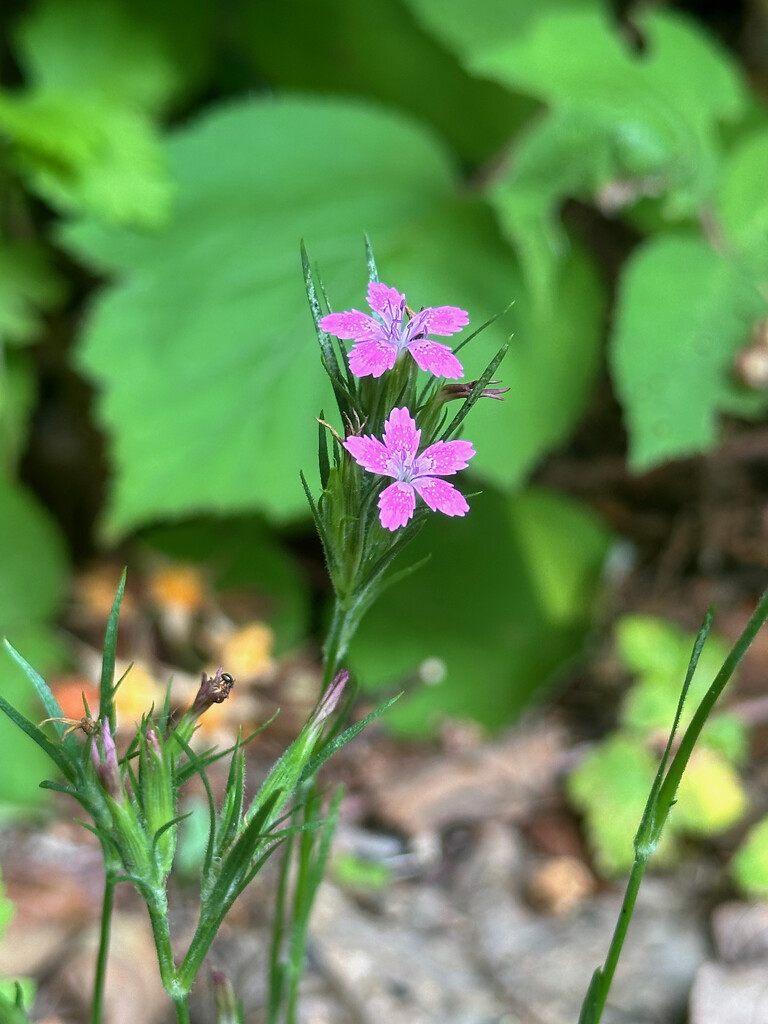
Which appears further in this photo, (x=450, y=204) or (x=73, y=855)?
(x=450, y=204)

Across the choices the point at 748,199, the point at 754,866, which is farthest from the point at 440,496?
the point at 748,199

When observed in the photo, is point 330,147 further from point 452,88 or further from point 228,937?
point 228,937

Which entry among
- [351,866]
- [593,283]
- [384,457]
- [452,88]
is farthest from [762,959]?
[452,88]

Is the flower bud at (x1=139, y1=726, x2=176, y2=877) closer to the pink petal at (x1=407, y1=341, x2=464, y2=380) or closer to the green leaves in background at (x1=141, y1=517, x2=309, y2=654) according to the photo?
the pink petal at (x1=407, y1=341, x2=464, y2=380)

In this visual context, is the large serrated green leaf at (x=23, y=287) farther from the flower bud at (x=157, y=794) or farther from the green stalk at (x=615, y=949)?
the green stalk at (x=615, y=949)

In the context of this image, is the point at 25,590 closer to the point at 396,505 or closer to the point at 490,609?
the point at 490,609

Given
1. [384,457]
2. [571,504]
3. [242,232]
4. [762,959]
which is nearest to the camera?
[384,457]
